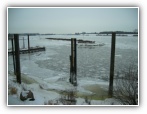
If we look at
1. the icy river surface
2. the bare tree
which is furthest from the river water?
the bare tree

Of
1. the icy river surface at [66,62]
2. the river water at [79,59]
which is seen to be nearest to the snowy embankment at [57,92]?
the icy river surface at [66,62]

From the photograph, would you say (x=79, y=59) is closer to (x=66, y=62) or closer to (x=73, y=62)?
(x=66, y=62)

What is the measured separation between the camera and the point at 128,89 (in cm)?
268

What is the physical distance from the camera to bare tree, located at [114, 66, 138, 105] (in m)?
2.67

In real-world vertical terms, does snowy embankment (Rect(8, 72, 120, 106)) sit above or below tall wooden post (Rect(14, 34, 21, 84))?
below

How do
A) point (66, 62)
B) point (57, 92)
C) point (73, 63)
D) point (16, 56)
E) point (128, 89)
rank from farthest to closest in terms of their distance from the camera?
point (66, 62), point (73, 63), point (16, 56), point (57, 92), point (128, 89)

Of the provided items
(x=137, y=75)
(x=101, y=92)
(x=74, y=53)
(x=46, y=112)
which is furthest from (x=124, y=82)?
(x=46, y=112)

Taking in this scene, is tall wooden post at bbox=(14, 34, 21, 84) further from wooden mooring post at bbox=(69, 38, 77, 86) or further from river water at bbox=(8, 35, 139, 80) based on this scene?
wooden mooring post at bbox=(69, 38, 77, 86)

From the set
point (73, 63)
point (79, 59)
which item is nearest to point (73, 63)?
point (73, 63)

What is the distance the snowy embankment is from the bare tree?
4.9 inches

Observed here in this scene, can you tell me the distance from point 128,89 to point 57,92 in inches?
43.8

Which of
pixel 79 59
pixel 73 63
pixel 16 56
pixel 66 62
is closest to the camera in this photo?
pixel 16 56

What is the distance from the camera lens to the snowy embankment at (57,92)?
2699mm

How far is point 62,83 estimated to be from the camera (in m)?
3.02
